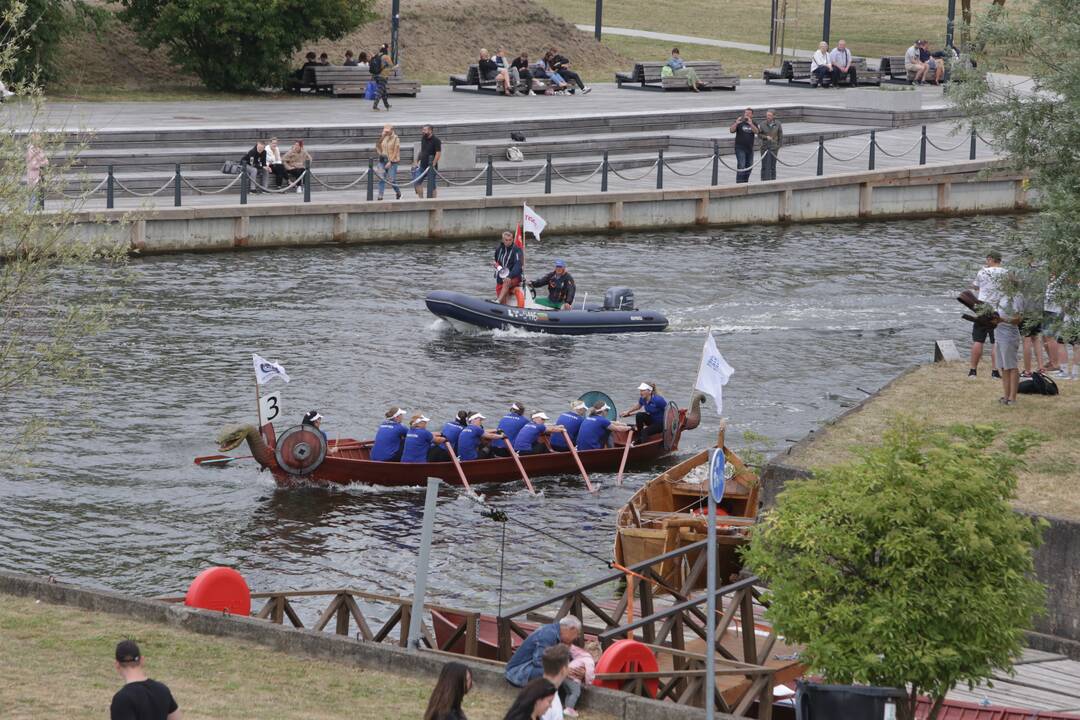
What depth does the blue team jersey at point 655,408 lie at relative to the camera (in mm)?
24500

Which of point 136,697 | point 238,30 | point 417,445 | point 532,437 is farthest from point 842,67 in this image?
point 136,697

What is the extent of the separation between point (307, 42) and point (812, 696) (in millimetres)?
45489

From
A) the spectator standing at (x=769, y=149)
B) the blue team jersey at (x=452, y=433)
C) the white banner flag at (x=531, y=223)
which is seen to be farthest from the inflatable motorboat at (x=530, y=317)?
the spectator standing at (x=769, y=149)

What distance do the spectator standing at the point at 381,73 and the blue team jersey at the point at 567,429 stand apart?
2576 cm

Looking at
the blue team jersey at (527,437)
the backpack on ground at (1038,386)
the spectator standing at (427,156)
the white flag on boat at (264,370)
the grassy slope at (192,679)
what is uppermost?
the spectator standing at (427,156)

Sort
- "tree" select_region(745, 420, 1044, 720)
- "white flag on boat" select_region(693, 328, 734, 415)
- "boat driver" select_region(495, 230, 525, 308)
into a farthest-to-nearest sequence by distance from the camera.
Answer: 1. "boat driver" select_region(495, 230, 525, 308)
2. "white flag on boat" select_region(693, 328, 734, 415)
3. "tree" select_region(745, 420, 1044, 720)

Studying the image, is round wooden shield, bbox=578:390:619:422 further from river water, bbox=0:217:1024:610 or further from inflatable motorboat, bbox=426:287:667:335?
inflatable motorboat, bbox=426:287:667:335

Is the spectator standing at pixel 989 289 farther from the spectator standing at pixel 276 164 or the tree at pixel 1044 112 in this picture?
the spectator standing at pixel 276 164

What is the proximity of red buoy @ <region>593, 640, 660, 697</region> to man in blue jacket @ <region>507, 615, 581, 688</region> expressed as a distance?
1.72ft

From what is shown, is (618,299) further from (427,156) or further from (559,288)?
(427,156)

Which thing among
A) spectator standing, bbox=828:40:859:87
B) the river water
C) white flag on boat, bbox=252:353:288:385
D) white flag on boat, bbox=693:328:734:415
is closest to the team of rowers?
the river water

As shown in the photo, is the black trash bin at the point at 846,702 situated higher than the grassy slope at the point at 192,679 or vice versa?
the black trash bin at the point at 846,702

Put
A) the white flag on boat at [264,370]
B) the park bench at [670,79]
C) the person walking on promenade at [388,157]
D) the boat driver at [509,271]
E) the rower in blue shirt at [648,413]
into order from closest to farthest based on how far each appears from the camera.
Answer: the white flag on boat at [264,370], the rower in blue shirt at [648,413], the boat driver at [509,271], the person walking on promenade at [388,157], the park bench at [670,79]

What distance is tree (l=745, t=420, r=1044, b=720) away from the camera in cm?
1144
